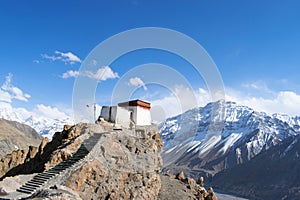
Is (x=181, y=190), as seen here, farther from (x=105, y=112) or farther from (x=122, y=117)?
(x=105, y=112)

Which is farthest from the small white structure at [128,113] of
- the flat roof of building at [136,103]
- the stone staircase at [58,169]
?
the stone staircase at [58,169]

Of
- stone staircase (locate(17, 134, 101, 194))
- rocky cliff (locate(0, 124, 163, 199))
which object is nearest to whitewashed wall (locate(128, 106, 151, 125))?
rocky cliff (locate(0, 124, 163, 199))

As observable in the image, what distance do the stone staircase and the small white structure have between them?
27.4 feet

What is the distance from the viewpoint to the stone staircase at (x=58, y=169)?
69.0 feet

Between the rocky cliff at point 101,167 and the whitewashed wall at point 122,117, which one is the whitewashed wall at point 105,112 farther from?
the rocky cliff at point 101,167

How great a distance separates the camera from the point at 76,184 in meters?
23.8

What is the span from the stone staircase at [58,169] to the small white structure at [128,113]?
836 centimetres

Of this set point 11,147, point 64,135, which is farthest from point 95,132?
point 11,147

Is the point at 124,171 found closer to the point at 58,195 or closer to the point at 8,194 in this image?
the point at 8,194

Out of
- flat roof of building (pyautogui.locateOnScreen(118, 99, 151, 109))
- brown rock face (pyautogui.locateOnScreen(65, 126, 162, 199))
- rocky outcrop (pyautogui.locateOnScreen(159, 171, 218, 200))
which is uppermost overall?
flat roof of building (pyautogui.locateOnScreen(118, 99, 151, 109))

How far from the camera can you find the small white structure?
38281 mm

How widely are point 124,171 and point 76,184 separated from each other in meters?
6.04

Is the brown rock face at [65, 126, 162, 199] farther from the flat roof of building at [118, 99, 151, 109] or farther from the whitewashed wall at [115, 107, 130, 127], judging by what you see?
the flat roof of building at [118, 99, 151, 109]

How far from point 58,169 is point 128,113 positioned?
54.6 ft
